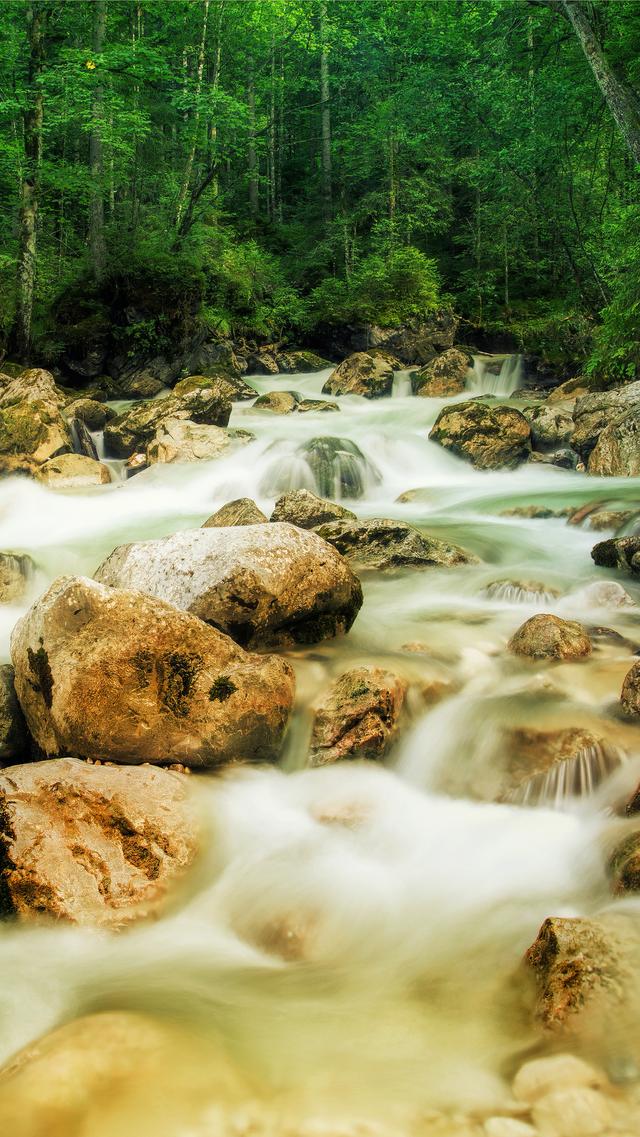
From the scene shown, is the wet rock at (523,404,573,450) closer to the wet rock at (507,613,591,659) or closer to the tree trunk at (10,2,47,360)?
the wet rock at (507,613,591,659)

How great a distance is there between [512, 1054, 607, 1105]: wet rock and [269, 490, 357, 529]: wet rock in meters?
6.51

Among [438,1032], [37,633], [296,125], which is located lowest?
[438,1032]

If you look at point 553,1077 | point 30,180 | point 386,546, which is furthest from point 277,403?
point 553,1077

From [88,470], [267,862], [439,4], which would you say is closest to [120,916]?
[267,862]

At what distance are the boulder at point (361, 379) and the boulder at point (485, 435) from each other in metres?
4.69

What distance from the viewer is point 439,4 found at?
2419 cm

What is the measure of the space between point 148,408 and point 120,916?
11393 millimetres

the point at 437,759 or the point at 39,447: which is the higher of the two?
the point at 39,447

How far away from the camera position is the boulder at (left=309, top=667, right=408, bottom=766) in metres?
4.65

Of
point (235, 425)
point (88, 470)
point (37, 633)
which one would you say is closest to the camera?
point (37, 633)

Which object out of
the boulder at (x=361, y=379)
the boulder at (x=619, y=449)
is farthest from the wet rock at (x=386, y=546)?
the boulder at (x=361, y=379)

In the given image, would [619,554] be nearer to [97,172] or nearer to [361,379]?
[361,379]

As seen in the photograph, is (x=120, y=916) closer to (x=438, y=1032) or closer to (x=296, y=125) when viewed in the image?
(x=438, y=1032)

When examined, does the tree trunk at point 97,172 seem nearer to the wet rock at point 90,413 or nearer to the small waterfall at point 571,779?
the wet rock at point 90,413
